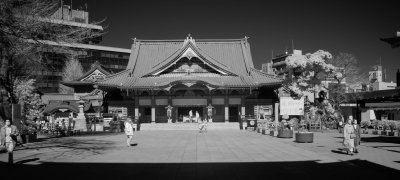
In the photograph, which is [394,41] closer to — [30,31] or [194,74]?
[30,31]

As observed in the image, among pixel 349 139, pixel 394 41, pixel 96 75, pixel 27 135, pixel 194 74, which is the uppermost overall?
pixel 96 75

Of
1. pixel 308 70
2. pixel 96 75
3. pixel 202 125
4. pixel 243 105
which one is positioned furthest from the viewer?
pixel 96 75

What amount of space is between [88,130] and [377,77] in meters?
68.9

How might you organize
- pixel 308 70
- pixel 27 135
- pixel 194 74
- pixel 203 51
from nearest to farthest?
pixel 27 135 → pixel 308 70 → pixel 194 74 → pixel 203 51

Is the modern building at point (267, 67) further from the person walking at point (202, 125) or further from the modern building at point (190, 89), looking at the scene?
the person walking at point (202, 125)

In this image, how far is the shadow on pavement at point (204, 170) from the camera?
11414 millimetres

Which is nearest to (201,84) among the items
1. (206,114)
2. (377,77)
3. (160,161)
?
(206,114)

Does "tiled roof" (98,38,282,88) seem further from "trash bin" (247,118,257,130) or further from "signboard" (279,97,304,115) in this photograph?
"signboard" (279,97,304,115)

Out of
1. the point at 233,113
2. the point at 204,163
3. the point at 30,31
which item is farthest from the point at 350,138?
the point at 233,113

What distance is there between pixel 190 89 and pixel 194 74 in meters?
2.08

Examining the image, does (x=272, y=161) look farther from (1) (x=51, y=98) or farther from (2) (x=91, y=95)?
(1) (x=51, y=98)

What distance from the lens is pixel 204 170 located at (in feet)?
40.7

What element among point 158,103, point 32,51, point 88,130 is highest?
point 32,51

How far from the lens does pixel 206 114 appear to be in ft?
140
